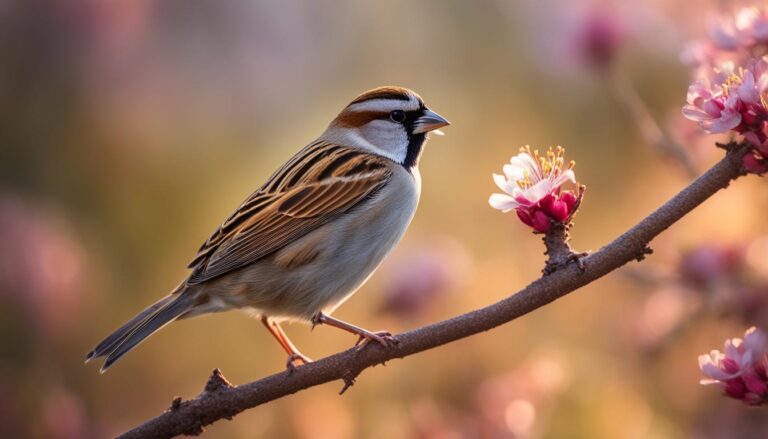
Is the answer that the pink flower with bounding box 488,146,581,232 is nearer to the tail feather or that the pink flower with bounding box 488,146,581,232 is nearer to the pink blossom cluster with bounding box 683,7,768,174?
the pink blossom cluster with bounding box 683,7,768,174

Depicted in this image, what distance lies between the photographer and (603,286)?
13.6 ft

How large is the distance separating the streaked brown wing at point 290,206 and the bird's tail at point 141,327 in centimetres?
7

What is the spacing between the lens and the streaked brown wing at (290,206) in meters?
2.93

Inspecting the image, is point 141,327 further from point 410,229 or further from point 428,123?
Result: point 410,229

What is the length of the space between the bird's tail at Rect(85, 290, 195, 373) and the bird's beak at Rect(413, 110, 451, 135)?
0.93 metres

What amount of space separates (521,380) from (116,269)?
6.09 ft

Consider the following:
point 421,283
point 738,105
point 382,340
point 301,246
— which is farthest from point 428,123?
point 738,105

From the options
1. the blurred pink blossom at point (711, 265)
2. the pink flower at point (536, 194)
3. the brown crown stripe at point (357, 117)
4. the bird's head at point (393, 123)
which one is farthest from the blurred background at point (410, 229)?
the pink flower at point (536, 194)

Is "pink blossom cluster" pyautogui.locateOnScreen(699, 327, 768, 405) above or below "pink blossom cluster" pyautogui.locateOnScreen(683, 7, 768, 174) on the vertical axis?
below

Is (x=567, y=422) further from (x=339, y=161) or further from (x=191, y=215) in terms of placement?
(x=191, y=215)

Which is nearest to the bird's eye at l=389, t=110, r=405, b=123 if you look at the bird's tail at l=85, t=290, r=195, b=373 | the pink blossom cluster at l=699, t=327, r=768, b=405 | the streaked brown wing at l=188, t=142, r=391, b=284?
the streaked brown wing at l=188, t=142, r=391, b=284

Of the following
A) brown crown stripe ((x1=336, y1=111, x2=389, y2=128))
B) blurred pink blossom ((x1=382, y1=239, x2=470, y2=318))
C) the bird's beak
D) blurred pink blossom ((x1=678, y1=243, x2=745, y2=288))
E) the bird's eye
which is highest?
brown crown stripe ((x1=336, y1=111, x2=389, y2=128))

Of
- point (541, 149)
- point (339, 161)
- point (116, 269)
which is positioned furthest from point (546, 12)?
point (116, 269)

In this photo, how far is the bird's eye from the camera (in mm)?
3346
